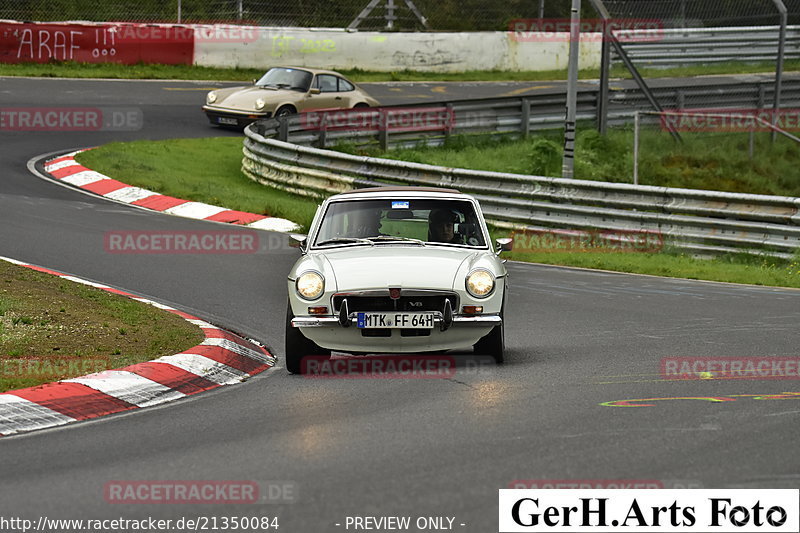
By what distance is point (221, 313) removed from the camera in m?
11.2

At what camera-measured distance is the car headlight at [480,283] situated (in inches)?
339

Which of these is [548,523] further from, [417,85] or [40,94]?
[417,85]

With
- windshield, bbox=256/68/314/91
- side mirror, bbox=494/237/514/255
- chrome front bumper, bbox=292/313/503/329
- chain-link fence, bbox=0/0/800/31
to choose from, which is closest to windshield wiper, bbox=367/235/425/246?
side mirror, bbox=494/237/514/255

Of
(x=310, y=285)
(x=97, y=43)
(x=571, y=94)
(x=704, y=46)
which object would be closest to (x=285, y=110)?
(x=97, y=43)

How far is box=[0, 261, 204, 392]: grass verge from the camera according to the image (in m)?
8.27

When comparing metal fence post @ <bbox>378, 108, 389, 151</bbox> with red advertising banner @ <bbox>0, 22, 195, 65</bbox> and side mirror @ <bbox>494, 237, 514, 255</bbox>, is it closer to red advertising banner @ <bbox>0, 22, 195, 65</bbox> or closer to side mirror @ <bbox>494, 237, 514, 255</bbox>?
red advertising banner @ <bbox>0, 22, 195, 65</bbox>

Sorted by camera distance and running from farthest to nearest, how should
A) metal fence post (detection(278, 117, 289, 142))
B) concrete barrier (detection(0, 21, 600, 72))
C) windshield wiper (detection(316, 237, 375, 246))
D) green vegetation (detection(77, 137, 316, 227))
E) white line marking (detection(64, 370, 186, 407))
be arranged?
concrete barrier (detection(0, 21, 600, 72))
metal fence post (detection(278, 117, 289, 142))
green vegetation (detection(77, 137, 316, 227))
windshield wiper (detection(316, 237, 375, 246))
white line marking (detection(64, 370, 186, 407))

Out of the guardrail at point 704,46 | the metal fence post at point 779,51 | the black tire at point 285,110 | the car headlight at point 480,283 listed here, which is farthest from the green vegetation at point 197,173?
the metal fence post at point 779,51

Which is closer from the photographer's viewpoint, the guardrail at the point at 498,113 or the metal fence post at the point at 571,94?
the metal fence post at the point at 571,94

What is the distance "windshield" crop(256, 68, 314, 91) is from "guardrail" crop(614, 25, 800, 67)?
7.10 m

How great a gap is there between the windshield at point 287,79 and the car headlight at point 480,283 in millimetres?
18689

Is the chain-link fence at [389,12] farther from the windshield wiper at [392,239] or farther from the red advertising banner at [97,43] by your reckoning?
the windshield wiper at [392,239]

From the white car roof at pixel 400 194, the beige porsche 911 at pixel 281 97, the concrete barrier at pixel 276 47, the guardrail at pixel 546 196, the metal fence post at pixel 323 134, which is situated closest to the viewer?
the white car roof at pixel 400 194

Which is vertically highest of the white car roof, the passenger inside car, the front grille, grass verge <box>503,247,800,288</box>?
the white car roof
